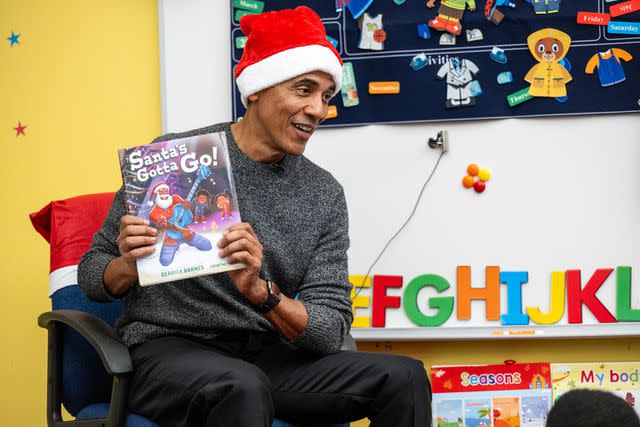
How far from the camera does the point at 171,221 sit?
1.63 meters

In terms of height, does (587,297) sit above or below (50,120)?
below

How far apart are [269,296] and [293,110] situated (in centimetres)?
43

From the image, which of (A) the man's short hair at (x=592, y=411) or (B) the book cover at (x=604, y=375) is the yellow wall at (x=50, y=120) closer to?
(B) the book cover at (x=604, y=375)

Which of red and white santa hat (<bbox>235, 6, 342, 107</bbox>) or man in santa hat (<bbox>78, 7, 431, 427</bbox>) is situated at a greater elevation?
red and white santa hat (<bbox>235, 6, 342, 107</bbox>)

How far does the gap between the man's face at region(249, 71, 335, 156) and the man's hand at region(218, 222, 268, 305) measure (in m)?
0.30

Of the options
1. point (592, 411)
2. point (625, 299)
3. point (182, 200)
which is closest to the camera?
point (592, 411)

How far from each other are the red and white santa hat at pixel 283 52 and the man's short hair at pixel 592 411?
991 mm

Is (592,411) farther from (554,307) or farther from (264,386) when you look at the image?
(554,307)

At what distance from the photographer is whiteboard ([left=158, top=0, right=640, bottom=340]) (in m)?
2.58

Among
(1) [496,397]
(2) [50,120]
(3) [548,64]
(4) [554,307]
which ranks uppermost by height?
(3) [548,64]

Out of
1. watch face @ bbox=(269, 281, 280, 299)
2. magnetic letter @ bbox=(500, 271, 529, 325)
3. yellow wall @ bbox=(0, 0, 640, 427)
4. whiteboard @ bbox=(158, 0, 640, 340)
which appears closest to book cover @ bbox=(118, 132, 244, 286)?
watch face @ bbox=(269, 281, 280, 299)

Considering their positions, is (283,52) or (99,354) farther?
(283,52)

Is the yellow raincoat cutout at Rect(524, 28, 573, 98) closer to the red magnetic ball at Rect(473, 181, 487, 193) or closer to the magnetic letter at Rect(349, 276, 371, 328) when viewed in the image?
the red magnetic ball at Rect(473, 181, 487, 193)

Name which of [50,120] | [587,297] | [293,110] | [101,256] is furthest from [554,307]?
[50,120]
